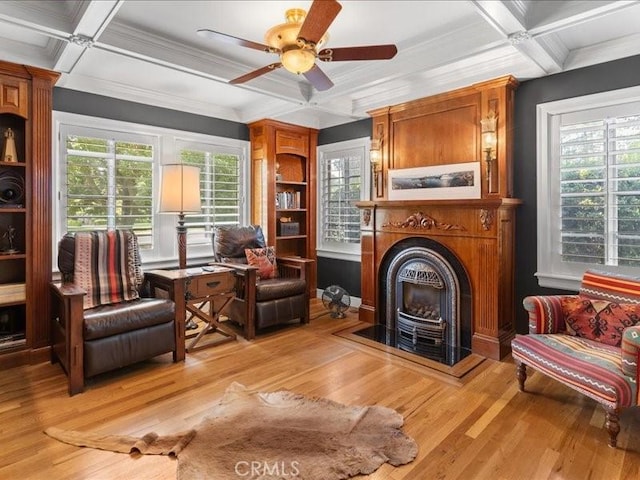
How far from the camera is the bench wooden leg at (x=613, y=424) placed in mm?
2104

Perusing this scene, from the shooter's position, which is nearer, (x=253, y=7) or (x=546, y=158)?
(x=253, y=7)

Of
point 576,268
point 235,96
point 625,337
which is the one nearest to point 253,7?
point 235,96

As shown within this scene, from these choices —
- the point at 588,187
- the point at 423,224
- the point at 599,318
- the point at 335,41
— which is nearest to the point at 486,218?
the point at 423,224

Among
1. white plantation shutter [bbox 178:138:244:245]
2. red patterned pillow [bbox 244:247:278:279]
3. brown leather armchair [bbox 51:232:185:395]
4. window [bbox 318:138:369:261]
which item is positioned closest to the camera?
brown leather armchair [bbox 51:232:185:395]

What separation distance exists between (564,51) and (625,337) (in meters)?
2.28

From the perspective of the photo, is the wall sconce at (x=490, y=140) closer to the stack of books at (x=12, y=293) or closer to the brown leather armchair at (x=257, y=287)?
the brown leather armchair at (x=257, y=287)

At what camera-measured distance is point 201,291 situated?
11.8ft

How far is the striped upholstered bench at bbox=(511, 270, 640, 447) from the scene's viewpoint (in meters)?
2.11

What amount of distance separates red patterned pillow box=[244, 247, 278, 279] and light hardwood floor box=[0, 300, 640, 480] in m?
0.90

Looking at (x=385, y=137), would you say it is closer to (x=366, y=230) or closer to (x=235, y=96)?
(x=366, y=230)

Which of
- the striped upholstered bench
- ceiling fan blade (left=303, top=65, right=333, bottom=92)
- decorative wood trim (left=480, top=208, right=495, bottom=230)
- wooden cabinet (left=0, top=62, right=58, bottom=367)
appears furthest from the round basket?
the striped upholstered bench

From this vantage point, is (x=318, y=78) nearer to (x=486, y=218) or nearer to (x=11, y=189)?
(x=486, y=218)

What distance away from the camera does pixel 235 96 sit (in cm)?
439

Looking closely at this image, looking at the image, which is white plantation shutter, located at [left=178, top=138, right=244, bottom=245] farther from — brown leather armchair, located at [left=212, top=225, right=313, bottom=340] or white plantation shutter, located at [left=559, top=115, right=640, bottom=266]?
white plantation shutter, located at [left=559, top=115, right=640, bottom=266]
